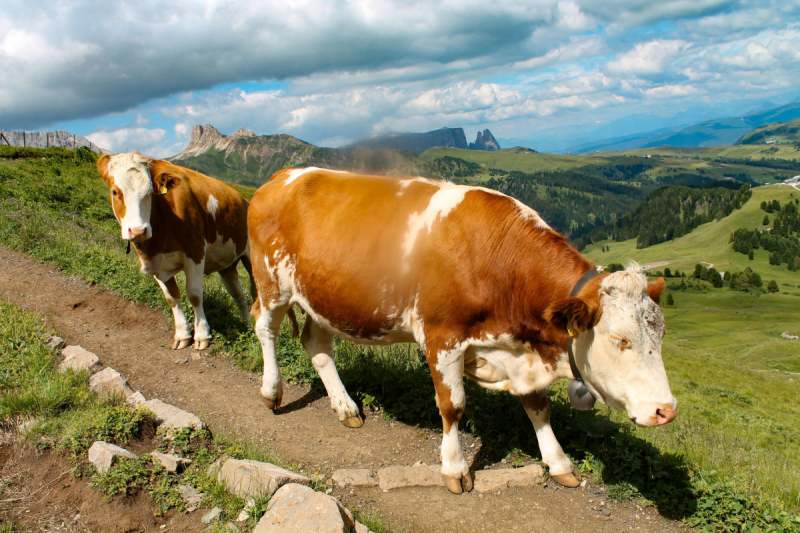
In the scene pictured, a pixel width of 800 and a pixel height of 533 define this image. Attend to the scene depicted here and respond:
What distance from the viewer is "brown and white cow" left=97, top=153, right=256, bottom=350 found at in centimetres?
812

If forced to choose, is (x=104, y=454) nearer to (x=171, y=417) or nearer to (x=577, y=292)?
(x=171, y=417)

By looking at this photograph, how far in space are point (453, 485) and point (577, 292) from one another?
2.53 metres

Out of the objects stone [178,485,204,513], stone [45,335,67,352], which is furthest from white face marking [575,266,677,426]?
stone [45,335,67,352]

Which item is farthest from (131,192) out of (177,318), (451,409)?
(451,409)

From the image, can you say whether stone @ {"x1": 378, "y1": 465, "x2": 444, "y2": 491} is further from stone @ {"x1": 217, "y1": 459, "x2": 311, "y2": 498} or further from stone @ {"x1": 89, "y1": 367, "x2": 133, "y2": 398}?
stone @ {"x1": 89, "y1": 367, "x2": 133, "y2": 398}

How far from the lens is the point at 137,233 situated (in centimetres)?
788

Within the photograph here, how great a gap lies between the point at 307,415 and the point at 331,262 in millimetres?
2567

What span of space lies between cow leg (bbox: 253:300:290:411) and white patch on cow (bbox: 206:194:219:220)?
3381 millimetres

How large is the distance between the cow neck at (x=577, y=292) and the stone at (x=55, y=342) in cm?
749

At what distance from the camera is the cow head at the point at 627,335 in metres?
4.15

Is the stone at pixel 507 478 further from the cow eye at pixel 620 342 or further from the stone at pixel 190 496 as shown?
the stone at pixel 190 496

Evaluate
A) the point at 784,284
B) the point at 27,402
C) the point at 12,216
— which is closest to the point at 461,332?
the point at 27,402

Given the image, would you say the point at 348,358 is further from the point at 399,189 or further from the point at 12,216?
the point at 12,216

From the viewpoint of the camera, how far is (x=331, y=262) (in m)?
5.83
